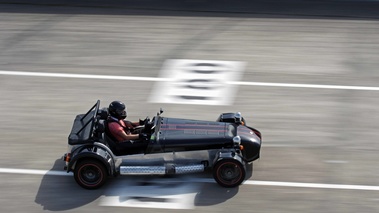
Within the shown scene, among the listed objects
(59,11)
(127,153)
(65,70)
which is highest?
(59,11)

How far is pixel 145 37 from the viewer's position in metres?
17.4

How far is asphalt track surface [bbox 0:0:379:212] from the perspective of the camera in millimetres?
10891

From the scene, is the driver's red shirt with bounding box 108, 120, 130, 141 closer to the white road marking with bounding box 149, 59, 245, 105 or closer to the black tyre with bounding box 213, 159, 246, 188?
the black tyre with bounding box 213, 159, 246, 188

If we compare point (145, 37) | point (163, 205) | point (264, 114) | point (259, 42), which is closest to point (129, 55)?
point (145, 37)

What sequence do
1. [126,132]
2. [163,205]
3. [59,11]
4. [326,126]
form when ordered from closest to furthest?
1. [163,205]
2. [126,132]
3. [326,126]
4. [59,11]

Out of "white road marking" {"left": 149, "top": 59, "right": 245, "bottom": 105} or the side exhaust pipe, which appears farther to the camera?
"white road marking" {"left": 149, "top": 59, "right": 245, "bottom": 105}

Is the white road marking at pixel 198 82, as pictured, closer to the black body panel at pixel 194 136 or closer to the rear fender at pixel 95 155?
the black body panel at pixel 194 136

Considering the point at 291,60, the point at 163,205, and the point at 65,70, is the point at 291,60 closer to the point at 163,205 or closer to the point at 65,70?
the point at 65,70

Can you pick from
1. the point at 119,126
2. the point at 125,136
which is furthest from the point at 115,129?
the point at 125,136

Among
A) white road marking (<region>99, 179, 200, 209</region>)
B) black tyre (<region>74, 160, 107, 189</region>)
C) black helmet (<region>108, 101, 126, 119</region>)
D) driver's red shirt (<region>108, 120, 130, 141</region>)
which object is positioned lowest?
white road marking (<region>99, 179, 200, 209</region>)

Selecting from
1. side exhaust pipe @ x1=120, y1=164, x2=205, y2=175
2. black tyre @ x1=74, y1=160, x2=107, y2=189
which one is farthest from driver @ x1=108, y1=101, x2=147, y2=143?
black tyre @ x1=74, y1=160, x2=107, y2=189

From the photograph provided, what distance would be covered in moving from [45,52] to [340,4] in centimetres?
822

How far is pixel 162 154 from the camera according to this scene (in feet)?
36.0

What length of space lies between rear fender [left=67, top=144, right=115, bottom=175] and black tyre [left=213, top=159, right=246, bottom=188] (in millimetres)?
1647
